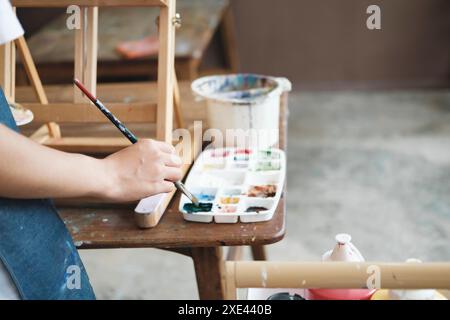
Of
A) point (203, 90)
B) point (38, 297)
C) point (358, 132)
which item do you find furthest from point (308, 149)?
point (38, 297)

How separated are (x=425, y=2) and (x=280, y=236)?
374 cm

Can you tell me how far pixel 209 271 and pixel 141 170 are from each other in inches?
14.4

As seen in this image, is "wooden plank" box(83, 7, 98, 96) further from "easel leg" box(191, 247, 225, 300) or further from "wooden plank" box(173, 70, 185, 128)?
"easel leg" box(191, 247, 225, 300)

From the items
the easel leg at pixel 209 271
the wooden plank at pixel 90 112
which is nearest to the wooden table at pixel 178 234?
the easel leg at pixel 209 271

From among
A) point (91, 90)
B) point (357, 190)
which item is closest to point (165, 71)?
point (91, 90)

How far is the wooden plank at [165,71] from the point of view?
59.1 inches

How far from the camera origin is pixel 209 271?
1451 mm

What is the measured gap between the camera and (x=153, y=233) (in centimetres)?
137

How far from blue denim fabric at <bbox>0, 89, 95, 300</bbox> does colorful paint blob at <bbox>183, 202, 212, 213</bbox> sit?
0.28m

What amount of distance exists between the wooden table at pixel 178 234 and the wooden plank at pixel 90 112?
0.76ft

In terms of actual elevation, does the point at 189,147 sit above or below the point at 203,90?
below
